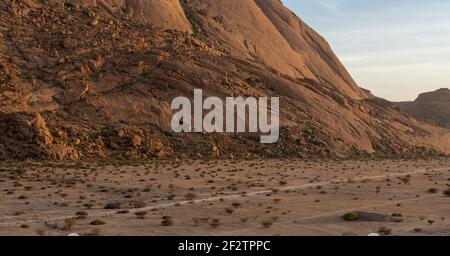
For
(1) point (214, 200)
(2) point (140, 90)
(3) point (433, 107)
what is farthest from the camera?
(3) point (433, 107)

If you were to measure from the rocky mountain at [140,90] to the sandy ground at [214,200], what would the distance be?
23.5ft

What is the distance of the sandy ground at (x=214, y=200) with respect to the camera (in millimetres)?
15922

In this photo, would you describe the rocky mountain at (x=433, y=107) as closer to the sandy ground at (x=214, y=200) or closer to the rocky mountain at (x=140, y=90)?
the rocky mountain at (x=140, y=90)

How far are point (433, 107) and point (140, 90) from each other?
229 feet

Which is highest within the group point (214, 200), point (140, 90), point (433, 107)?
point (433, 107)

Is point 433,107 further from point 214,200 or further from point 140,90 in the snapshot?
point 214,200

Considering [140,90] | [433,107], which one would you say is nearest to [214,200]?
[140,90]

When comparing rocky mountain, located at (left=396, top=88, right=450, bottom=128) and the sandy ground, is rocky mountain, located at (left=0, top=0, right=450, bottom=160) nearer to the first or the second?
the sandy ground

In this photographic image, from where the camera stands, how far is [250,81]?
5897cm

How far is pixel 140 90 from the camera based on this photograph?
51.3 metres

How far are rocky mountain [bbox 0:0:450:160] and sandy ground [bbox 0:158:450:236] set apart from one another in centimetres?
718

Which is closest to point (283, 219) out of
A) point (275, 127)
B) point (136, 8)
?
point (275, 127)
